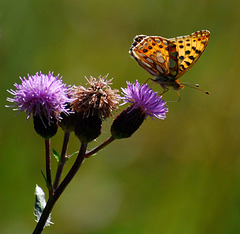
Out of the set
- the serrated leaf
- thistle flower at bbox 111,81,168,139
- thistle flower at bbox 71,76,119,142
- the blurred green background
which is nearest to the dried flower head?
thistle flower at bbox 71,76,119,142

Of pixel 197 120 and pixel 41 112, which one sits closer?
pixel 41 112

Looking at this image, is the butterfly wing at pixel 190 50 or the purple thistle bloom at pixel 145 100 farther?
the butterfly wing at pixel 190 50

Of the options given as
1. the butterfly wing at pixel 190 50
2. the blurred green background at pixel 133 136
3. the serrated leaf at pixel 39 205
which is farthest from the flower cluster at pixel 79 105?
the blurred green background at pixel 133 136

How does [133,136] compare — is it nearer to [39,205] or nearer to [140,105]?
[140,105]

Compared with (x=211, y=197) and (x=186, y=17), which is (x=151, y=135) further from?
(x=186, y=17)

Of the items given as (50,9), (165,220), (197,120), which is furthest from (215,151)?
(50,9)

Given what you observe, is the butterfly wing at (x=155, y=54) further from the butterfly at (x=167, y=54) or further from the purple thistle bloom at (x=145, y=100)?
the purple thistle bloom at (x=145, y=100)

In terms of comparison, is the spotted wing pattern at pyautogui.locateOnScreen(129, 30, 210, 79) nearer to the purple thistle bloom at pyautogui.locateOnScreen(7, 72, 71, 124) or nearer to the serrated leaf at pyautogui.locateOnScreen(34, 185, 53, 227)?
the purple thistle bloom at pyautogui.locateOnScreen(7, 72, 71, 124)

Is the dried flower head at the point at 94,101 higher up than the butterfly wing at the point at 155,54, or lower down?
lower down
